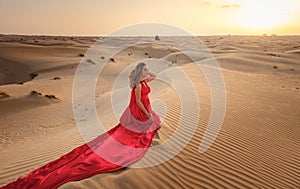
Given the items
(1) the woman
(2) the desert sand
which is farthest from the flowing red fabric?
(2) the desert sand

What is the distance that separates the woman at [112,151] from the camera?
400cm

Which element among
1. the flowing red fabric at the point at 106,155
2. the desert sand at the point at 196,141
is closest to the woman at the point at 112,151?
the flowing red fabric at the point at 106,155

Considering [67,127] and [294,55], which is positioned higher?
[294,55]

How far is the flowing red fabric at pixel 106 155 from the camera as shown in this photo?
3.98 m

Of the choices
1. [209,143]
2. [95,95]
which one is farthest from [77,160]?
[95,95]

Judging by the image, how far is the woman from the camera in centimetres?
400

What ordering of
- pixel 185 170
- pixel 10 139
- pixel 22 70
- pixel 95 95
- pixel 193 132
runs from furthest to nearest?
1. pixel 22 70
2. pixel 95 95
3. pixel 10 139
4. pixel 193 132
5. pixel 185 170

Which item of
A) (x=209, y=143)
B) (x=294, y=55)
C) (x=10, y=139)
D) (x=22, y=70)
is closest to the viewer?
(x=209, y=143)

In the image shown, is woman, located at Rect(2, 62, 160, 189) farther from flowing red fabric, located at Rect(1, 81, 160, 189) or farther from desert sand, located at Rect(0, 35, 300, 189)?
desert sand, located at Rect(0, 35, 300, 189)

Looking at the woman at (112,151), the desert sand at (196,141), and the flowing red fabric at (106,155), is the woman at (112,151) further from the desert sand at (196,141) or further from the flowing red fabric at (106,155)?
the desert sand at (196,141)

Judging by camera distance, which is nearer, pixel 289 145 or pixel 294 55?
pixel 289 145

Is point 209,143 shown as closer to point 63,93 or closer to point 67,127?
point 67,127

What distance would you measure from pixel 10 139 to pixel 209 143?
6214mm

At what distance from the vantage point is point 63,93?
14586 mm
